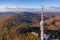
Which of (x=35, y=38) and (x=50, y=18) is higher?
(x=35, y=38)

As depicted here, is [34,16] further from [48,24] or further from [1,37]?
[1,37]

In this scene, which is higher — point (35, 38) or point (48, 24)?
point (35, 38)

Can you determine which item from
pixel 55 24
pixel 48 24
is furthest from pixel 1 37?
pixel 55 24

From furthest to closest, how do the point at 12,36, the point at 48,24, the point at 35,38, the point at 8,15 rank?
the point at 8,15 < the point at 48,24 < the point at 12,36 < the point at 35,38

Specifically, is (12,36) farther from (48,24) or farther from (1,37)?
(48,24)

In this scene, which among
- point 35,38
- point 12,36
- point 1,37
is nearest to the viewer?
point 35,38

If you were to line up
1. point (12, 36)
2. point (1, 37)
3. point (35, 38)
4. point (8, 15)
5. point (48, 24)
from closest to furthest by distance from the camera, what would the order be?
1. point (35, 38)
2. point (1, 37)
3. point (12, 36)
4. point (48, 24)
5. point (8, 15)

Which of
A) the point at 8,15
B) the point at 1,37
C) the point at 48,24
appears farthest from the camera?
the point at 8,15

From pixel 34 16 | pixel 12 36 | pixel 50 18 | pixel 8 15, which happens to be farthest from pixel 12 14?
pixel 12 36

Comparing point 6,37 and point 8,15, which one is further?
point 8,15
